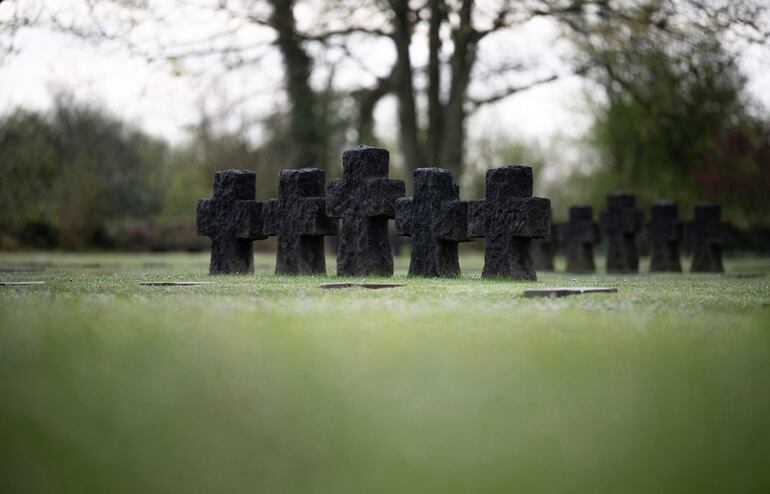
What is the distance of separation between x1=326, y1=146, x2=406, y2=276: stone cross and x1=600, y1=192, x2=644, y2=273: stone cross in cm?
744

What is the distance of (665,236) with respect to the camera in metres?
17.9

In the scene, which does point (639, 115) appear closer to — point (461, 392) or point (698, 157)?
point (698, 157)

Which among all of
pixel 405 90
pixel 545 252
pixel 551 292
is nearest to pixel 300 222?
pixel 551 292

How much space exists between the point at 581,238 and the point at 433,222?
25.8 feet

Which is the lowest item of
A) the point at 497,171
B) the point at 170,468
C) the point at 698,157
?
the point at 170,468

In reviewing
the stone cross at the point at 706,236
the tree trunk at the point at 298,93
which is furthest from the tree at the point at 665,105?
the tree trunk at the point at 298,93

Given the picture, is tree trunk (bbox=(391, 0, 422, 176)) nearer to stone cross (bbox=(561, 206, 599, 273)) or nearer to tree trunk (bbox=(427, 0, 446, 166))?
tree trunk (bbox=(427, 0, 446, 166))

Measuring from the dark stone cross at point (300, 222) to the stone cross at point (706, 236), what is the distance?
26.8 ft

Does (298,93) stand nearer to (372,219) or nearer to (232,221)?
(232,221)

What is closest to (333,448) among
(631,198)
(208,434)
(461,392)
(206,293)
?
(208,434)

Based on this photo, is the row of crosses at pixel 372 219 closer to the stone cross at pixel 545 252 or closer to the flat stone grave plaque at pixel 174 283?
the flat stone grave plaque at pixel 174 283

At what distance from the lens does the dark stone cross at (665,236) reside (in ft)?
58.2

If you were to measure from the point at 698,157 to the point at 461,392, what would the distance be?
98.2 feet

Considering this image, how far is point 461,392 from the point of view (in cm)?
425
